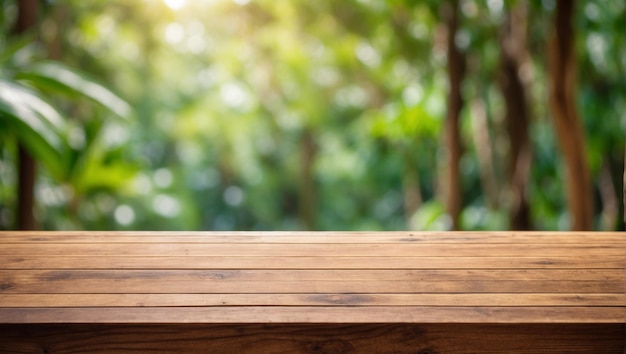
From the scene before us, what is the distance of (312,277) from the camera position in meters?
1.26

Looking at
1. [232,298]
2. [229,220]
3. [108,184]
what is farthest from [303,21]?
[232,298]

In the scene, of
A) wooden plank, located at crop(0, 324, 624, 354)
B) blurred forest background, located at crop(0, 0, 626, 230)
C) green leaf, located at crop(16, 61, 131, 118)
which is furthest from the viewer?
blurred forest background, located at crop(0, 0, 626, 230)

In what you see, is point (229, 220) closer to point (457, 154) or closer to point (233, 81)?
point (233, 81)

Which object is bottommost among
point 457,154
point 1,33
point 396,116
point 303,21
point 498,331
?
point 498,331

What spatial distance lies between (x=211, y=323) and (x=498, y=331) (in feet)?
1.40

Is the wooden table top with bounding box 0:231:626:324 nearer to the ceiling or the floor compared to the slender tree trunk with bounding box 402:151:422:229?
nearer to the floor

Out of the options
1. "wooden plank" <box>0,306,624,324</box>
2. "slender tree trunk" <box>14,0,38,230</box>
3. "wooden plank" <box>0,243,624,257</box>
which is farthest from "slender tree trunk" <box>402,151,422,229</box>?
"wooden plank" <box>0,306,624,324</box>

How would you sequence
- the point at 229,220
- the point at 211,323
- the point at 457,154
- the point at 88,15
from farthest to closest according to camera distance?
the point at 229,220, the point at 88,15, the point at 457,154, the point at 211,323

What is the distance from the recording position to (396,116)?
3959 mm

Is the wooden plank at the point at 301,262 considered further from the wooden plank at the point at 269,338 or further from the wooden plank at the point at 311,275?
the wooden plank at the point at 269,338

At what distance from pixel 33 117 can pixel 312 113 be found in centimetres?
717

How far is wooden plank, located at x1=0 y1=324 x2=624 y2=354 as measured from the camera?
3.42 ft

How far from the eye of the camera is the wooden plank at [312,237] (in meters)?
1.53

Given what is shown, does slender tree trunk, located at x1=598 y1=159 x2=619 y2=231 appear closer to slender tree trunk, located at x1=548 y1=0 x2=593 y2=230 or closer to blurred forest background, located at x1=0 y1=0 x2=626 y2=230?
blurred forest background, located at x1=0 y1=0 x2=626 y2=230
